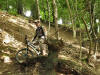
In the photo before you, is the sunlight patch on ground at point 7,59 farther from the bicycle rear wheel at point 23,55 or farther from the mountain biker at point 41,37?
the mountain biker at point 41,37

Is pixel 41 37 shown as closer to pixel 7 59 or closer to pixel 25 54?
pixel 25 54

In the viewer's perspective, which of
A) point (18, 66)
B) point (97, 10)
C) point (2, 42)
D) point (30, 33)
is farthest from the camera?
point (97, 10)

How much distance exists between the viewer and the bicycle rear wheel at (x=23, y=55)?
8539mm

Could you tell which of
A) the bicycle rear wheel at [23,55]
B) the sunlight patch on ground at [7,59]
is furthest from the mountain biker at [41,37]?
the sunlight patch on ground at [7,59]

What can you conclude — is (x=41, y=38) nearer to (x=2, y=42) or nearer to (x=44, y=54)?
(x=44, y=54)

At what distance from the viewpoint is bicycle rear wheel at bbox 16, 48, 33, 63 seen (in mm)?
8539

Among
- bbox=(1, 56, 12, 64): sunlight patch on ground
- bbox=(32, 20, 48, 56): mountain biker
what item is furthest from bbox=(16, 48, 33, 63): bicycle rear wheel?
bbox=(32, 20, 48, 56): mountain biker

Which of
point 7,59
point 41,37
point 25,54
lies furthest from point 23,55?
point 41,37

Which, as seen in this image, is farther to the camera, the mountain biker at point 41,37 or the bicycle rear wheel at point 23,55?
the mountain biker at point 41,37

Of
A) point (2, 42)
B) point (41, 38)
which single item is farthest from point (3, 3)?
point (41, 38)

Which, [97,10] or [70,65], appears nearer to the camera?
[70,65]

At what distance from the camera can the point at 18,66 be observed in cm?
834

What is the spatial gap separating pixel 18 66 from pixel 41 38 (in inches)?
85.5

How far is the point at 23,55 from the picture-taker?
856cm
